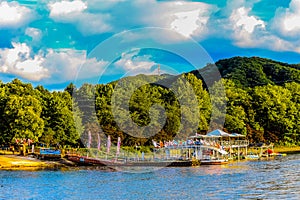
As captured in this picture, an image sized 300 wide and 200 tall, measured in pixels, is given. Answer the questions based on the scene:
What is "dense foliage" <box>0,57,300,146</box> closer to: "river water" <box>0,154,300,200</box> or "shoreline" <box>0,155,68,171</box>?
"shoreline" <box>0,155,68,171</box>

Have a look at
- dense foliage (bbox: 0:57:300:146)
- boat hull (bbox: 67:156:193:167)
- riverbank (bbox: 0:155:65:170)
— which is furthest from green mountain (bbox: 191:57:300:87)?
riverbank (bbox: 0:155:65:170)

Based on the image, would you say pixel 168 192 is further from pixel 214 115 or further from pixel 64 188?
pixel 214 115

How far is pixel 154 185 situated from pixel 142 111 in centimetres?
4904

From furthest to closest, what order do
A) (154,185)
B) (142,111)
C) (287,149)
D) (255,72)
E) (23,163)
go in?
(255,72) < (287,149) < (142,111) < (23,163) < (154,185)

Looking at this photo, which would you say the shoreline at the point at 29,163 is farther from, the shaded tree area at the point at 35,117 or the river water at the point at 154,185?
the river water at the point at 154,185

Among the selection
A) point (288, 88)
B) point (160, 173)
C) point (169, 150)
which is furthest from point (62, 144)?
point (288, 88)

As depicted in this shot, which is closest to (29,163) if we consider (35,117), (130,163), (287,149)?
(35,117)

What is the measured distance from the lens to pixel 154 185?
45.1 meters

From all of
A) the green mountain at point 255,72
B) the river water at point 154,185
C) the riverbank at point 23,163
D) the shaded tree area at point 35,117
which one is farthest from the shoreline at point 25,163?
the green mountain at point 255,72

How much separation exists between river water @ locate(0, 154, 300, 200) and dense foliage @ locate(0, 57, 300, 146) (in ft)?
74.3

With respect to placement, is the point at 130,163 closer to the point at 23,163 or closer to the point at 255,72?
the point at 23,163

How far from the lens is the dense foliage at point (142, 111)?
80062 mm

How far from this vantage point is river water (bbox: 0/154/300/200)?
38656 millimetres

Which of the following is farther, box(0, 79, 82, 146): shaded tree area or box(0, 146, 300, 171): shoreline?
box(0, 79, 82, 146): shaded tree area
